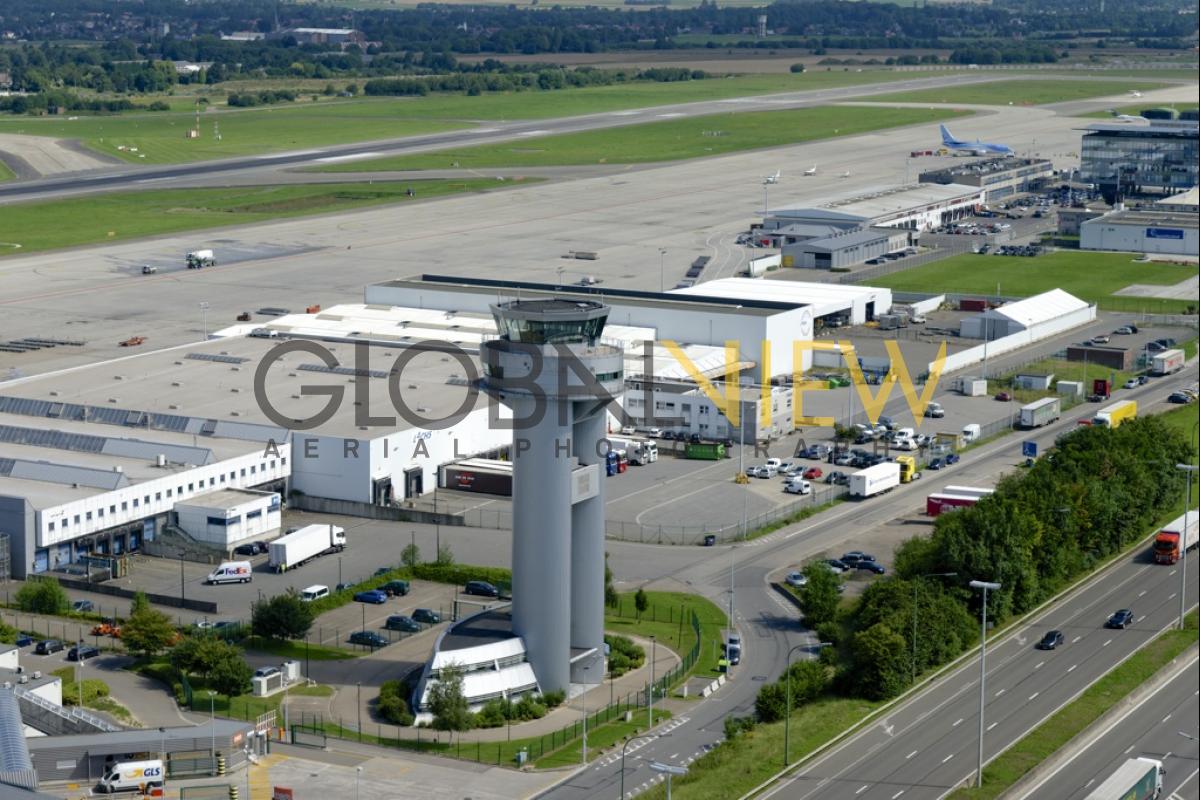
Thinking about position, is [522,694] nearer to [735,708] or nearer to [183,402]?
[735,708]

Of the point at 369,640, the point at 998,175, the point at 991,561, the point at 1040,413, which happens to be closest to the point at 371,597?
the point at 369,640

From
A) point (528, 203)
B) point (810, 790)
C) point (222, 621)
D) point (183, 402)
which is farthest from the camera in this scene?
point (528, 203)

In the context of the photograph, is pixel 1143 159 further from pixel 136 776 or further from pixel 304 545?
pixel 136 776

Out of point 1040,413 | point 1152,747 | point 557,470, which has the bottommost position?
point 1152,747

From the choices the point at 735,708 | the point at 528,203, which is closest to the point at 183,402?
the point at 735,708

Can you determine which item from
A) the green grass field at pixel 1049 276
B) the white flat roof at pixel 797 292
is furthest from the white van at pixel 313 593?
the green grass field at pixel 1049 276

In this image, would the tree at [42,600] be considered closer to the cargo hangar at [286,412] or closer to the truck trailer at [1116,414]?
the cargo hangar at [286,412]
